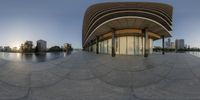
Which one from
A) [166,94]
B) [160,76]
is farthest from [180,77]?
[166,94]

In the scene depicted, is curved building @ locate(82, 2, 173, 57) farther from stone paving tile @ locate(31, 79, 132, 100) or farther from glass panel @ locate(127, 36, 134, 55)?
stone paving tile @ locate(31, 79, 132, 100)

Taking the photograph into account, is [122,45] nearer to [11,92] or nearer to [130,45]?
[130,45]

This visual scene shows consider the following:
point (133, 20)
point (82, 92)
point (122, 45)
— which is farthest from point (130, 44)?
point (82, 92)

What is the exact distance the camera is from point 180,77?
8648 millimetres

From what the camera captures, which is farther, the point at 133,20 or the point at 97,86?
the point at 133,20

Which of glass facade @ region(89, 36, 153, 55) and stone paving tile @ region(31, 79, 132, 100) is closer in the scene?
stone paving tile @ region(31, 79, 132, 100)

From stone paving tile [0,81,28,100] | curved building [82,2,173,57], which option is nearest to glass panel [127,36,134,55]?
curved building [82,2,173,57]

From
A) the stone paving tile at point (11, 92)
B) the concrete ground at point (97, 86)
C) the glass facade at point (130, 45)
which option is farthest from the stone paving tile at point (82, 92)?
the glass facade at point (130, 45)

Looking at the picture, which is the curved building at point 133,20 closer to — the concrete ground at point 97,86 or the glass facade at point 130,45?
the glass facade at point 130,45

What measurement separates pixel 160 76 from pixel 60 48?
4462 inches

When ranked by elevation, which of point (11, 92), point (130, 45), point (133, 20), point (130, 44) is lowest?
point (11, 92)

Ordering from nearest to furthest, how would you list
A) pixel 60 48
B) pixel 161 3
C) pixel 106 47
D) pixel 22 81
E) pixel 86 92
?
pixel 86 92
pixel 22 81
pixel 161 3
pixel 106 47
pixel 60 48

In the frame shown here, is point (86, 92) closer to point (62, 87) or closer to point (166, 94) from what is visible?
point (62, 87)

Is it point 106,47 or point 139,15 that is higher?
point 139,15
